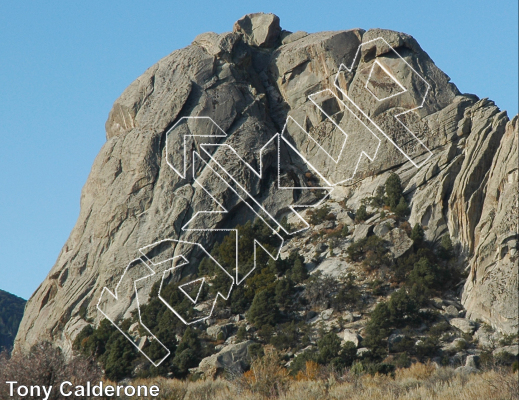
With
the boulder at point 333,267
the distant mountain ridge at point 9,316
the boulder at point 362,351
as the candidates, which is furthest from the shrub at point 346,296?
the distant mountain ridge at point 9,316

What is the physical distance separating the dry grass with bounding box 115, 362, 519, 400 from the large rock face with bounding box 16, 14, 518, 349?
1705 cm

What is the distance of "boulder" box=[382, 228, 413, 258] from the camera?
36531mm

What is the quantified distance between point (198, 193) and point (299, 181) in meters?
7.24

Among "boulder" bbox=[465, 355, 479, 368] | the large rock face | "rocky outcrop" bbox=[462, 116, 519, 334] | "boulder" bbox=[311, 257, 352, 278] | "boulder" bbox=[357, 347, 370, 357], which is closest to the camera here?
"boulder" bbox=[465, 355, 479, 368]

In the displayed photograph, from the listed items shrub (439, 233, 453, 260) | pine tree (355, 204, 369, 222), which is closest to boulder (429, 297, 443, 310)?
shrub (439, 233, 453, 260)

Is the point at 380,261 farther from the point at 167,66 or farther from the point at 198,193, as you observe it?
the point at 167,66

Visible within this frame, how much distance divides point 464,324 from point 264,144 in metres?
20.3

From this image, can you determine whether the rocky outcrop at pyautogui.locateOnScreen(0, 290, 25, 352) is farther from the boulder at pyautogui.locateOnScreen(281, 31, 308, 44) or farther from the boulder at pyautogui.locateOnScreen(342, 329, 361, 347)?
the boulder at pyautogui.locateOnScreen(342, 329, 361, 347)

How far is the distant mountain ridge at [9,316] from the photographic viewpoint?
61800 millimetres

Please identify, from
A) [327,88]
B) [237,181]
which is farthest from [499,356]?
[327,88]

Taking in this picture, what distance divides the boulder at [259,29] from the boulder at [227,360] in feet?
100

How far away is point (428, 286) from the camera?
3450cm

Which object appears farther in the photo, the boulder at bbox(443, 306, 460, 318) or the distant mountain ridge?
the distant mountain ridge

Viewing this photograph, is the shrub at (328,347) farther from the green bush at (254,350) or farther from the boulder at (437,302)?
the boulder at (437,302)
